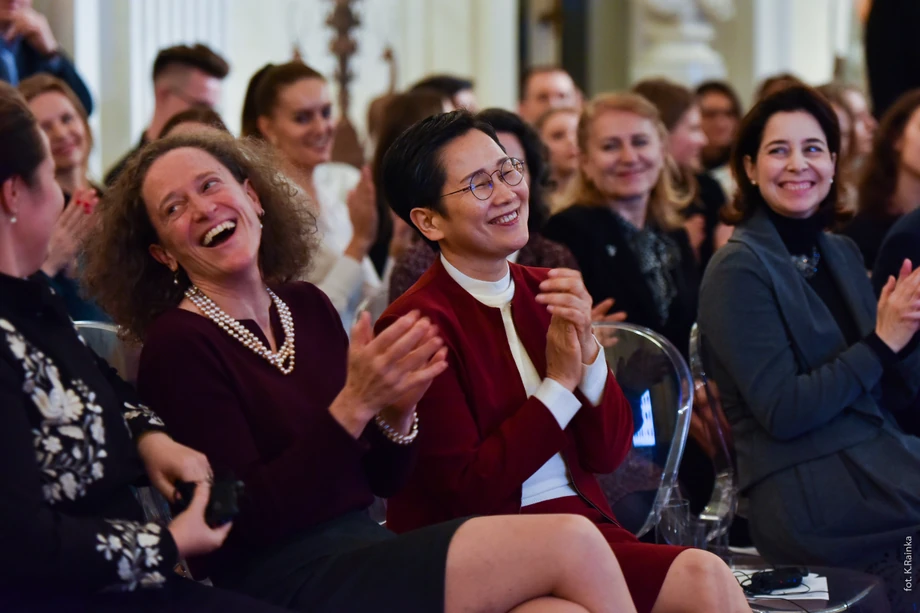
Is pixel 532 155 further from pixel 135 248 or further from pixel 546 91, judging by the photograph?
pixel 546 91

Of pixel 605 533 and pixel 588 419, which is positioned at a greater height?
pixel 588 419

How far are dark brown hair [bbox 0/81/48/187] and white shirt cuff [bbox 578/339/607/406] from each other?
36.4 inches

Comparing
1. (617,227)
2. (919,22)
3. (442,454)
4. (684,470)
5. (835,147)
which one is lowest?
(684,470)

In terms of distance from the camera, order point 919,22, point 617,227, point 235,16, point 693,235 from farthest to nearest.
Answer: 1. point 235,16
2. point 919,22
3. point 693,235
4. point 617,227

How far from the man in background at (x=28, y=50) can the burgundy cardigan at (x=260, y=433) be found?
2173 millimetres

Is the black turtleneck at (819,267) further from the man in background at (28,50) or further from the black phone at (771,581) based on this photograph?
the man in background at (28,50)

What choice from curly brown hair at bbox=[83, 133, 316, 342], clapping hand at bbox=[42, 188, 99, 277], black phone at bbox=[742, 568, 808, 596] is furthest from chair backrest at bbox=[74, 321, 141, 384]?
black phone at bbox=[742, 568, 808, 596]

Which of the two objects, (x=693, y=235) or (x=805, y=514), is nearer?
(x=805, y=514)

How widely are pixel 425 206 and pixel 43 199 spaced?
71 cm

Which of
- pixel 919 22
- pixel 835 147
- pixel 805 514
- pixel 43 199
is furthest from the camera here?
pixel 919 22

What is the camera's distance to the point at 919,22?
446cm

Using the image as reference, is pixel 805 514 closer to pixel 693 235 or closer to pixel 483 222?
pixel 483 222

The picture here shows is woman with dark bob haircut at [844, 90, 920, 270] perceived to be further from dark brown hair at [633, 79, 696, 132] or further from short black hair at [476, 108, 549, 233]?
dark brown hair at [633, 79, 696, 132]

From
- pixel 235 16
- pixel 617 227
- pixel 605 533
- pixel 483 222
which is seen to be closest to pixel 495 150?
pixel 483 222
